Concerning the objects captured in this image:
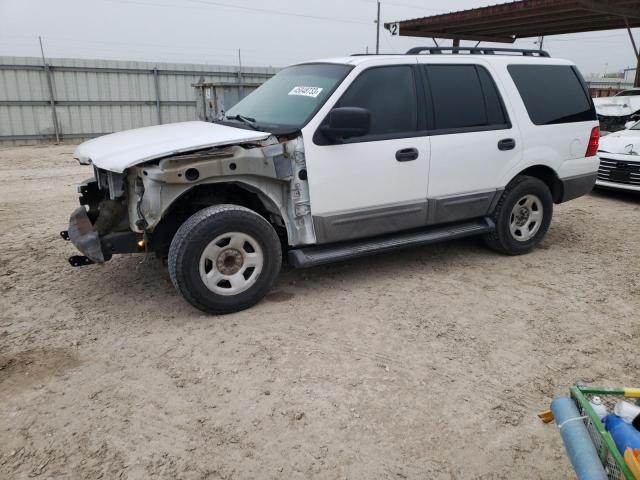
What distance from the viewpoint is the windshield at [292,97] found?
13.3 feet

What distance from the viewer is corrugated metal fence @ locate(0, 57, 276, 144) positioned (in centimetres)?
1448

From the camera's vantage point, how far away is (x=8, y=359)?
3244mm

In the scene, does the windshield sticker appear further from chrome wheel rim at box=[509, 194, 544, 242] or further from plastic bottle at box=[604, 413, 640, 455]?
plastic bottle at box=[604, 413, 640, 455]

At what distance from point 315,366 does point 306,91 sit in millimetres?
2315

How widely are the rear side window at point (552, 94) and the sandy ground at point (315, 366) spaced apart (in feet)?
4.92

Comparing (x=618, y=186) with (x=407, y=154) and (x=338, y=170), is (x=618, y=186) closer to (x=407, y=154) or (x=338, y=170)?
(x=407, y=154)

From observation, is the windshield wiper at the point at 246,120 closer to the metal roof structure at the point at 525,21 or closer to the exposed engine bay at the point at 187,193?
the exposed engine bay at the point at 187,193

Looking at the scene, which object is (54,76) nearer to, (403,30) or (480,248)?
(403,30)

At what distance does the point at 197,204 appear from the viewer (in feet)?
12.9

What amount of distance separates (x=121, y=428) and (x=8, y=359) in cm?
118

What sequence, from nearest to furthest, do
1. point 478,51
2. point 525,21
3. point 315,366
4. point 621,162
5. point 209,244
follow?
point 315,366, point 209,244, point 478,51, point 621,162, point 525,21

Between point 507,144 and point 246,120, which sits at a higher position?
point 246,120

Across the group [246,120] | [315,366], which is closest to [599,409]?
[315,366]

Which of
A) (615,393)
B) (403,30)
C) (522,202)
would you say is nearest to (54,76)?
(403,30)
